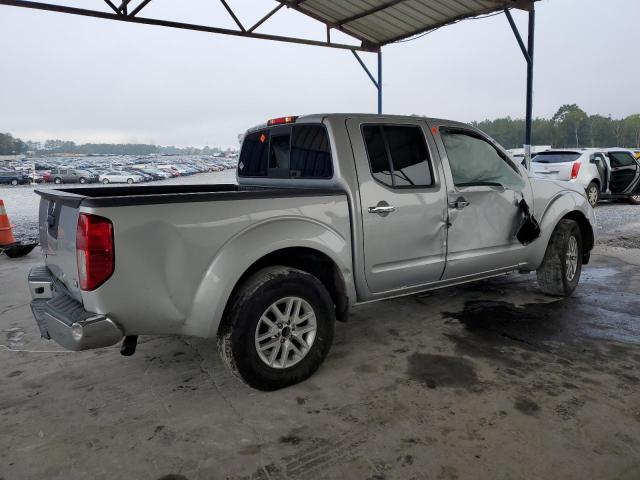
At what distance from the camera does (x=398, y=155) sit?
348 centimetres

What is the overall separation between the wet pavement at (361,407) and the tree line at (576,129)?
93424 mm

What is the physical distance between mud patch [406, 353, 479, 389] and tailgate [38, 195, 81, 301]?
221 centimetres

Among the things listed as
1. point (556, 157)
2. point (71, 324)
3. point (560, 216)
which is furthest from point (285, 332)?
point (556, 157)

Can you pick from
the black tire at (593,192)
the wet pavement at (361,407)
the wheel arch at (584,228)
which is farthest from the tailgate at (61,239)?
the black tire at (593,192)

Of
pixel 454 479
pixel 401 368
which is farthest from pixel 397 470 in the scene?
pixel 401 368

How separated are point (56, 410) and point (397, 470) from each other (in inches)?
81.7

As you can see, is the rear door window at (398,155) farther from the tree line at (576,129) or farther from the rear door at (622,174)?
the tree line at (576,129)

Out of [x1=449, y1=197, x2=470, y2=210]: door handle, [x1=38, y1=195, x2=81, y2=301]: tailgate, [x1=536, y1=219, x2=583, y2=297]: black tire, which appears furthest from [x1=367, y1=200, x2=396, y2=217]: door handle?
[x1=536, y1=219, x2=583, y2=297]: black tire

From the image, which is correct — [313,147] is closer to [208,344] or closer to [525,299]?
[208,344]

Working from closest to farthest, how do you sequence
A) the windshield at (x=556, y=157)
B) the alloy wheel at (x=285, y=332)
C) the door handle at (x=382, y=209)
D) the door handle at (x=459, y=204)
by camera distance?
the alloy wheel at (x=285, y=332)
the door handle at (x=382, y=209)
the door handle at (x=459, y=204)
the windshield at (x=556, y=157)

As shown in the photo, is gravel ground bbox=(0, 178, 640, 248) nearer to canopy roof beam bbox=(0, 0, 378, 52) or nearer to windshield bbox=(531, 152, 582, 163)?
windshield bbox=(531, 152, 582, 163)

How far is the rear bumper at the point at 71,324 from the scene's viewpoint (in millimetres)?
2328

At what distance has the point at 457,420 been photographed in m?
2.58

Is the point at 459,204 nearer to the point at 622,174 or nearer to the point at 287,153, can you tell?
the point at 287,153
